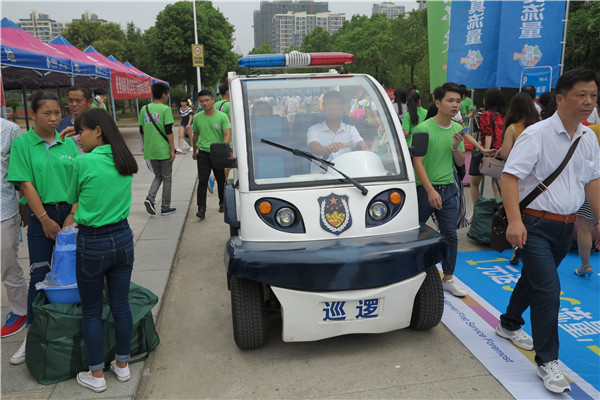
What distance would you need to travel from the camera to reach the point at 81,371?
10.4ft

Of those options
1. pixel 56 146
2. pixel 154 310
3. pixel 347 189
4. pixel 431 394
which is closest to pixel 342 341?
pixel 431 394

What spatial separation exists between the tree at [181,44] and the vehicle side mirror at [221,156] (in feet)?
133

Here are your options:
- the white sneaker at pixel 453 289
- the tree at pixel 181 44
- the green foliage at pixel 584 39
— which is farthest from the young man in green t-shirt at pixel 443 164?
the tree at pixel 181 44

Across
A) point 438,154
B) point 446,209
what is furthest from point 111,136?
point 446,209

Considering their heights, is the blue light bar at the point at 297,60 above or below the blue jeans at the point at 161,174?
above

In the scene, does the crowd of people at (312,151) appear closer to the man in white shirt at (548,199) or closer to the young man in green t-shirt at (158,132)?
the man in white shirt at (548,199)

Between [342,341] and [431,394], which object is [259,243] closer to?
[342,341]

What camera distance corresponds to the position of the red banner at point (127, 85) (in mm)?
17016

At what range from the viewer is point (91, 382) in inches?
120

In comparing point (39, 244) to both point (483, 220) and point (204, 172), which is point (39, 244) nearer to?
point (204, 172)

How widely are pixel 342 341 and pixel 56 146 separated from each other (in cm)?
255

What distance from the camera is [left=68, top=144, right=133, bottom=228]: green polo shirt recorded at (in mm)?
2797

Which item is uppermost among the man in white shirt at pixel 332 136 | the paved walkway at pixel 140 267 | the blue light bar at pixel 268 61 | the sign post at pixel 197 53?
the sign post at pixel 197 53

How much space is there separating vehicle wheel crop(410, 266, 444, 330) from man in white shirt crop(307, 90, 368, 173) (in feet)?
3.62
